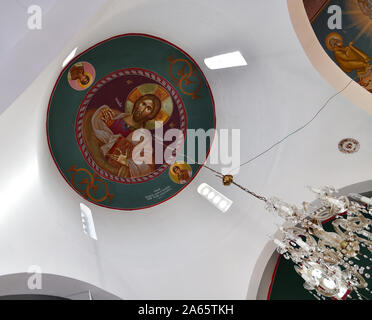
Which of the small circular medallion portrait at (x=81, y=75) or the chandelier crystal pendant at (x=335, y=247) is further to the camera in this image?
the small circular medallion portrait at (x=81, y=75)

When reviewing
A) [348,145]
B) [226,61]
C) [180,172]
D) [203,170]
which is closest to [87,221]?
[180,172]

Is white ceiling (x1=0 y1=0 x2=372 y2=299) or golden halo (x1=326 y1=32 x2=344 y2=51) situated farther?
golden halo (x1=326 y1=32 x2=344 y2=51)

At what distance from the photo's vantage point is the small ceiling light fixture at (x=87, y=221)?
22.0 ft

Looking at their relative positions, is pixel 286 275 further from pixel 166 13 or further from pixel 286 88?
pixel 166 13

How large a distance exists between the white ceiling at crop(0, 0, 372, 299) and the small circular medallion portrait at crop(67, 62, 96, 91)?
1.43 feet

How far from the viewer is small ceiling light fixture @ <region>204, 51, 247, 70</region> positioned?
6.32 metres

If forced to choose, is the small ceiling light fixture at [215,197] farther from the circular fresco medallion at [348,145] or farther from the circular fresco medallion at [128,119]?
the circular fresco medallion at [348,145]

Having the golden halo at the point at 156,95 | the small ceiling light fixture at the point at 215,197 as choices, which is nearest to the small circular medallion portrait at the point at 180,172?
the small ceiling light fixture at the point at 215,197

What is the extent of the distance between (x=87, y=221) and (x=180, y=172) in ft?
6.69

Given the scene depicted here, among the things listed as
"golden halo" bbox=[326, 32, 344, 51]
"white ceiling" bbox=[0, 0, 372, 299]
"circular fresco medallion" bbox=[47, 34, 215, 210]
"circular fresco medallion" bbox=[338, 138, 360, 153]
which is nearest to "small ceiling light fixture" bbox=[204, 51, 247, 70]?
"white ceiling" bbox=[0, 0, 372, 299]

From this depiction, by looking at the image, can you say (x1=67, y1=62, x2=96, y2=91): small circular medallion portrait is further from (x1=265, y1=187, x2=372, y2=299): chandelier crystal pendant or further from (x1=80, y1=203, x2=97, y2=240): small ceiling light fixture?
(x1=265, y1=187, x2=372, y2=299): chandelier crystal pendant

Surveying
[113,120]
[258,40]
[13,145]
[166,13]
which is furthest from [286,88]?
[13,145]

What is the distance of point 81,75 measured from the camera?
6.48 meters

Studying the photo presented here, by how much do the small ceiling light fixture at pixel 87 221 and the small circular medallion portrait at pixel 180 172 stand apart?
175 centimetres
